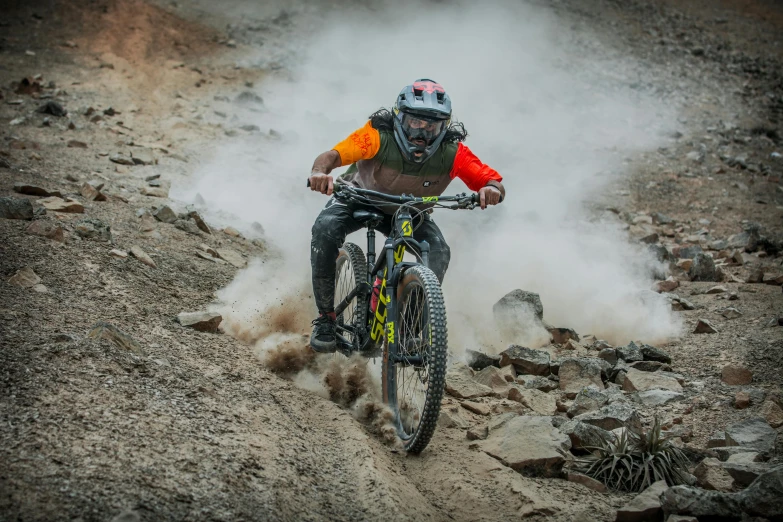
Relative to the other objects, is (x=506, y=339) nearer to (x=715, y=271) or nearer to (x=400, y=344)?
(x=400, y=344)

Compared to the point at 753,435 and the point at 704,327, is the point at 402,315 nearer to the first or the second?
the point at 753,435

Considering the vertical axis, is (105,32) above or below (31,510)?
above

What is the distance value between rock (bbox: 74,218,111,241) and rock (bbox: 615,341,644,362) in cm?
439

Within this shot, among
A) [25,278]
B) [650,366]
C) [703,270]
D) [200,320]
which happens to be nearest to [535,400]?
[650,366]

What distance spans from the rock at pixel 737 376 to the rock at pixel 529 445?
1.68 meters

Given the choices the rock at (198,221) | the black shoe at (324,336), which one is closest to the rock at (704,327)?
the black shoe at (324,336)

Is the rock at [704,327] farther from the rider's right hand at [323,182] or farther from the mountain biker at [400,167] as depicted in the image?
the rider's right hand at [323,182]

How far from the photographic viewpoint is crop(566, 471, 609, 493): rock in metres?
3.72

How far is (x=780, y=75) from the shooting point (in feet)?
57.8

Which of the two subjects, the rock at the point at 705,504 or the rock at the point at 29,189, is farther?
the rock at the point at 29,189

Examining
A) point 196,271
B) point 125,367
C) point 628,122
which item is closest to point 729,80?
point 628,122

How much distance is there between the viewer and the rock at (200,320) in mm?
4969

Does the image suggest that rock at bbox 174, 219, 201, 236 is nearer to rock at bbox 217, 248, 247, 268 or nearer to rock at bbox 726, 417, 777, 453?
rock at bbox 217, 248, 247, 268

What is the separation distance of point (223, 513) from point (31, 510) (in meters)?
0.70
